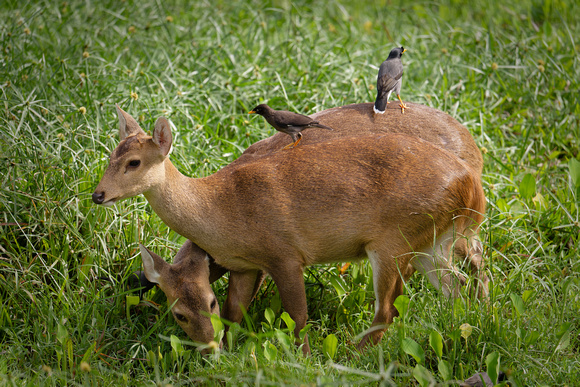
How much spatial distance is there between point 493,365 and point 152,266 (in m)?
2.13

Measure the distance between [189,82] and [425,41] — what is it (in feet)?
9.52

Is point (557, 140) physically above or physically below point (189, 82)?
below

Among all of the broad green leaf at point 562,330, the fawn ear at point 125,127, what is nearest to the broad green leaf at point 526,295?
the broad green leaf at point 562,330

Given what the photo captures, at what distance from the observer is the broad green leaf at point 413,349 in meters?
3.81

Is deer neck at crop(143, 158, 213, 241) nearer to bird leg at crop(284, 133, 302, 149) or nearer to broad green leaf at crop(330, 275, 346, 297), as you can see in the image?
bird leg at crop(284, 133, 302, 149)

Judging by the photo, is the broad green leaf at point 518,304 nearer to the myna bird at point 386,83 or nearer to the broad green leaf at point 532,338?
the broad green leaf at point 532,338

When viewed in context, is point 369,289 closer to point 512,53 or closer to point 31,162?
point 31,162

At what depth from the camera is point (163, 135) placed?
403 centimetres

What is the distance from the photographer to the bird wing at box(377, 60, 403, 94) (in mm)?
4754

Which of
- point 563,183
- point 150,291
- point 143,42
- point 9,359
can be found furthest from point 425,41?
point 9,359

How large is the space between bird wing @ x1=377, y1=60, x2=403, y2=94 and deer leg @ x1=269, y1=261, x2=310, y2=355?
1.44 metres

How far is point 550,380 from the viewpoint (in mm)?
3740

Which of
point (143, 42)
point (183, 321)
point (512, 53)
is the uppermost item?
point (143, 42)

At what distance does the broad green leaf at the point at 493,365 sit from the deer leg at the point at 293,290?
3.69 ft
